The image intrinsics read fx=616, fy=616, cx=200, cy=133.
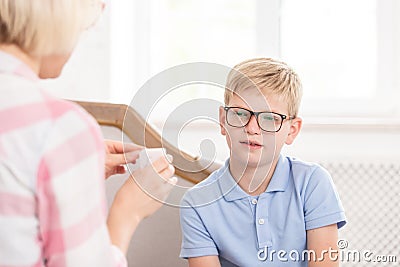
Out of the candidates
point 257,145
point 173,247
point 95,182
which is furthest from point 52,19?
point 173,247

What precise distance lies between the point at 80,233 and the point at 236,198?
718mm

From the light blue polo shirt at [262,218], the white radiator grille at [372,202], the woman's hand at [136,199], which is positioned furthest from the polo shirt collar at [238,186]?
the white radiator grille at [372,202]

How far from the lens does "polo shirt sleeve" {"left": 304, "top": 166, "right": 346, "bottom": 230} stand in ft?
4.48

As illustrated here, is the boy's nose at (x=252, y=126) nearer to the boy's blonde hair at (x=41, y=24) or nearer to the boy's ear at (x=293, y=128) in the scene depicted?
the boy's ear at (x=293, y=128)

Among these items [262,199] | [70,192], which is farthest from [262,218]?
[70,192]

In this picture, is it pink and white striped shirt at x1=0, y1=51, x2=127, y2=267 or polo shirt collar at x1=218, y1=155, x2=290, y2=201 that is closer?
pink and white striped shirt at x1=0, y1=51, x2=127, y2=267

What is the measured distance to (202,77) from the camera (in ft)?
6.36

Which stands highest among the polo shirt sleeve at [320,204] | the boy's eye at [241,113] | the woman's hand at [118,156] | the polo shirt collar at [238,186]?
the boy's eye at [241,113]

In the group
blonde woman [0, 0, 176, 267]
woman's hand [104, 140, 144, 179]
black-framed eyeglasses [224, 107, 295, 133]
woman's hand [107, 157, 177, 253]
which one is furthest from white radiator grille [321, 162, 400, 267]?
blonde woman [0, 0, 176, 267]

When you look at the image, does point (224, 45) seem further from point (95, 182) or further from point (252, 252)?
point (95, 182)

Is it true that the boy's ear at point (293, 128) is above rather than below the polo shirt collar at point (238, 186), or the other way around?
above

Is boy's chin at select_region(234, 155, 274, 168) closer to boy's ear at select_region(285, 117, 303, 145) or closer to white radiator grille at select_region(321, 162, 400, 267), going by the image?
boy's ear at select_region(285, 117, 303, 145)

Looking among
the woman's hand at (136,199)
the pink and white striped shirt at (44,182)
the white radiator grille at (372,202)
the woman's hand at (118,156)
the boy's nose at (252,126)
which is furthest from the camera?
the white radiator grille at (372,202)

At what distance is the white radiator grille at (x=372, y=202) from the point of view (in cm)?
200
